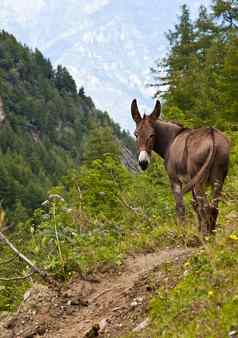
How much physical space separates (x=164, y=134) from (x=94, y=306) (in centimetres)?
359

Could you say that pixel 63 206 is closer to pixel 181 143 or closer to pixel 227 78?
pixel 181 143

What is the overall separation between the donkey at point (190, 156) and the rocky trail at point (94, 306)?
63 centimetres

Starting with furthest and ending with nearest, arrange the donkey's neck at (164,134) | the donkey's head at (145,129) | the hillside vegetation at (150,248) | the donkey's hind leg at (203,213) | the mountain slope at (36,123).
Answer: the mountain slope at (36,123) → the donkey's neck at (164,134) → the donkey's head at (145,129) → the donkey's hind leg at (203,213) → the hillside vegetation at (150,248)

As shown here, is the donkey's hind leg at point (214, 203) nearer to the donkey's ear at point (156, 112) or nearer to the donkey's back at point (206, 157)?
the donkey's back at point (206, 157)

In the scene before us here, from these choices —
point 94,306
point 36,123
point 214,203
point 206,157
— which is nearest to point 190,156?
point 206,157

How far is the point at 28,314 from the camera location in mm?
7199

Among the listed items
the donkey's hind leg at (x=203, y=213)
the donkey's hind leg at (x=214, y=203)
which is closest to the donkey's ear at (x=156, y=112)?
the donkey's hind leg at (x=214, y=203)

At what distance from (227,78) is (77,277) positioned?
1711 cm

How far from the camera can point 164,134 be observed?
987 centimetres

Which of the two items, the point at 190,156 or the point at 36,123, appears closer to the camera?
the point at 190,156

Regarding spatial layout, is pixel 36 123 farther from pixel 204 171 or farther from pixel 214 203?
pixel 214 203

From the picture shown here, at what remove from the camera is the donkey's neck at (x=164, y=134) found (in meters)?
9.82

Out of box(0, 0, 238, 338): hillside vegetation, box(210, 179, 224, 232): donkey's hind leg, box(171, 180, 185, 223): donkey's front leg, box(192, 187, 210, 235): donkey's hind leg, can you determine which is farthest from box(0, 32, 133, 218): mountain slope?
box(192, 187, 210, 235): donkey's hind leg

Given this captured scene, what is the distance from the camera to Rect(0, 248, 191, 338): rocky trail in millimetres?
6234
